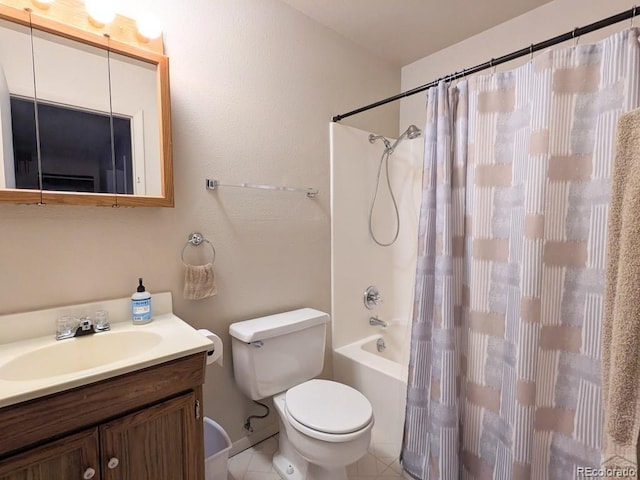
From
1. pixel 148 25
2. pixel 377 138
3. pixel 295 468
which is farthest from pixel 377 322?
pixel 148 25

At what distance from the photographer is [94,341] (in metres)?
1.19

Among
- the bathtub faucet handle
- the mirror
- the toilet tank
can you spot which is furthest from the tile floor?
the mirror

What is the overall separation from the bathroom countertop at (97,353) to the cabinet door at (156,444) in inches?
6.8

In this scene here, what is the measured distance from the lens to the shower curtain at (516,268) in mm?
1142

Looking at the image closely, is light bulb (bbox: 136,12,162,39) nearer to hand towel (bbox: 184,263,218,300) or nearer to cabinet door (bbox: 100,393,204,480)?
hand towel (bbox: 184,263,218,300)

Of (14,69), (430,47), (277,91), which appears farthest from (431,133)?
(14,69)

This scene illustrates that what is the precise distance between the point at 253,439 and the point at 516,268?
164cm

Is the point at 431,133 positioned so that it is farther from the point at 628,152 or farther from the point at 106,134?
the point at 106,134

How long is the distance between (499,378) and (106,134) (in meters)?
1.93

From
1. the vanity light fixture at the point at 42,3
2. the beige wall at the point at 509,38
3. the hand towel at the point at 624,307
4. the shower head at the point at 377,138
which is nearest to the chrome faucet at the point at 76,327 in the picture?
the vanity light fixture at the point at 42,3

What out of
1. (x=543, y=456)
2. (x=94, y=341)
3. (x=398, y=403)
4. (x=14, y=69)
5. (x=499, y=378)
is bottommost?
(x=398, y=403)

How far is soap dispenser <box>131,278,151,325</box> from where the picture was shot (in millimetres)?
1306

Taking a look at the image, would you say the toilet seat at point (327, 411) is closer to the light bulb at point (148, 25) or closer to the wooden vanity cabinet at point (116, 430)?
the wooden vanity cabinet at point (116, 430)

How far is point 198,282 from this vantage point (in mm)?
1485
